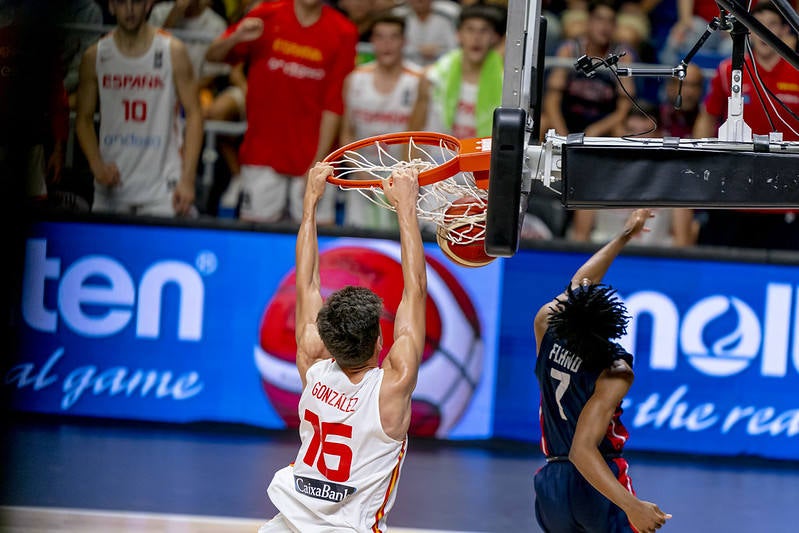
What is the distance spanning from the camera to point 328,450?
4410 mm

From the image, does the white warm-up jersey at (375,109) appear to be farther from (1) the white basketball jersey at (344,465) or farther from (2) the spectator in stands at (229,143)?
(1) the white basketball jersey at (344,465)

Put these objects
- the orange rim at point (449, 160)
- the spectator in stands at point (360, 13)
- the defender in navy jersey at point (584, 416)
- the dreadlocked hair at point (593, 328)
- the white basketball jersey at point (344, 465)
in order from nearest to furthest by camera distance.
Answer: the white basketball jersey at point (344, 465), the orange rim at point (449, 160), the defender in navy jersey at point (584, 416), the dreadlocked hair at point (593, 328), the spectator in stands at point (360, 13)

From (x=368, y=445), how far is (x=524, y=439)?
14.0ft

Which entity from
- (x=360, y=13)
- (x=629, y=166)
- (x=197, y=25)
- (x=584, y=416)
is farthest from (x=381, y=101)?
(x=629, y=166)

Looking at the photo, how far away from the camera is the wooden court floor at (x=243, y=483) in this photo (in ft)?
21.8

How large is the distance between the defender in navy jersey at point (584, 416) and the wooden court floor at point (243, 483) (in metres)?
1.63

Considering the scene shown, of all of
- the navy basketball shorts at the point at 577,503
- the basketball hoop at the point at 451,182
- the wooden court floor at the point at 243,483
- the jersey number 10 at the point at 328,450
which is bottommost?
the wooden court floor at the point at 243,483

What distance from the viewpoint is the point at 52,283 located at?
834 cm

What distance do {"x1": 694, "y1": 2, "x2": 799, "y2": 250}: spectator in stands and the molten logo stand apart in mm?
671

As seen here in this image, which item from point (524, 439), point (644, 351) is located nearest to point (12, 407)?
point (524, 439)

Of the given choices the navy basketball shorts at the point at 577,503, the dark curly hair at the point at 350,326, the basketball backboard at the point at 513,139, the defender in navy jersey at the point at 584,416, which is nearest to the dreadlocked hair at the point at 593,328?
the defender in navy jersey at the point at 584,416

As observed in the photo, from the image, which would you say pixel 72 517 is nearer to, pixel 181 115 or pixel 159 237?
pixel 159 237

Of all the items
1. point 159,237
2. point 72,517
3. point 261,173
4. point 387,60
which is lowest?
point 72,517

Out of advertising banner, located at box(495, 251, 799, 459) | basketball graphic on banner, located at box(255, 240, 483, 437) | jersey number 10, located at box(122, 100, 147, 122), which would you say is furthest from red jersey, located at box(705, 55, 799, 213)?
jersey number 10, located at box(122, 100, 147, 122)
